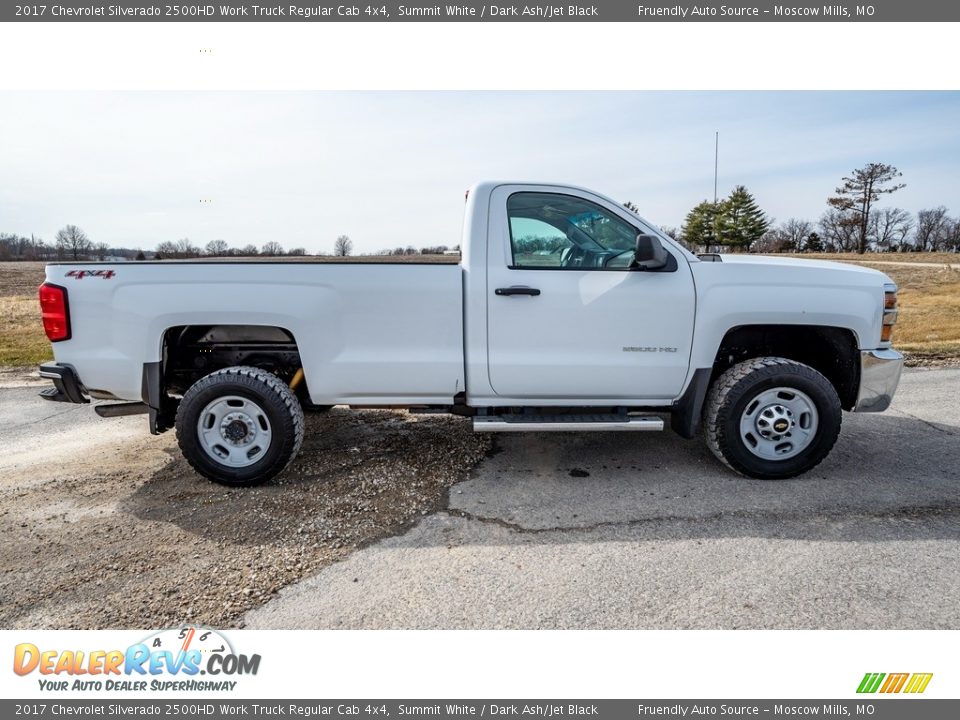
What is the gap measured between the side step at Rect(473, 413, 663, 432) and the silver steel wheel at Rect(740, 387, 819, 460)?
62 cm

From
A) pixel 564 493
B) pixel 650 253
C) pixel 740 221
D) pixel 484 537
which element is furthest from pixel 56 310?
pixel 740 221

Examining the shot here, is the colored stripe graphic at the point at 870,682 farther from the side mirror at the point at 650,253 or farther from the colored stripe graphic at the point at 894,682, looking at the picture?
the side mirror at the point at 650,253

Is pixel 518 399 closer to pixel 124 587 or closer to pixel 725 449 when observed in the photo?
pixel 725 449

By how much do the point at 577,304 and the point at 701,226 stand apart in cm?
8245

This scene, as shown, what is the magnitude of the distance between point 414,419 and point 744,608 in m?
3.55

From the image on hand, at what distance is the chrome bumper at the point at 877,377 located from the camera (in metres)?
4.15

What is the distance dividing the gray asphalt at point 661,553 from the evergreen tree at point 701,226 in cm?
7783

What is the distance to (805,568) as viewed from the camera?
3.00m

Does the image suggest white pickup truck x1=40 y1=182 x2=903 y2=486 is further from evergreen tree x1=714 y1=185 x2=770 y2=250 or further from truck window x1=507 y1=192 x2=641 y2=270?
evergreen tree x1=714 y1=185 x2=770 y2=250

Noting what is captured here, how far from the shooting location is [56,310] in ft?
12.6

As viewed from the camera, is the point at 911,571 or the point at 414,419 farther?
the point at 414,419

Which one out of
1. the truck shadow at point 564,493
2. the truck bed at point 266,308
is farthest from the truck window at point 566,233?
the truck shadow at point 564,493

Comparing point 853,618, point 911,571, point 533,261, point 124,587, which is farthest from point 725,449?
point 124,587

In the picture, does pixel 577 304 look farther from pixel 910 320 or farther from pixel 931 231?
pixel 931 231
